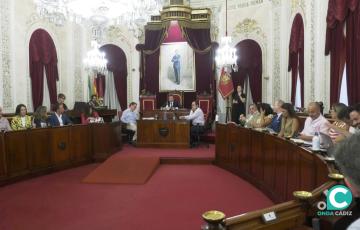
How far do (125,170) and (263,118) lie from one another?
2.86 m

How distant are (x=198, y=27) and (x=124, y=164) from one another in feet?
19.9

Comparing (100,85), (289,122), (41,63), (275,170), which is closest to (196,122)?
(289,122)

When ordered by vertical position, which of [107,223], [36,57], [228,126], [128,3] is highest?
[128,3]

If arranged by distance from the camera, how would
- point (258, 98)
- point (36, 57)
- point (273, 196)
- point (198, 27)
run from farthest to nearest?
1. point (198, 27)
2. point (258, 98)
3. point (36, 57)
4. point (273, 196)

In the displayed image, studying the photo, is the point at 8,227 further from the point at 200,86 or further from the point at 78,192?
the point at 200,86

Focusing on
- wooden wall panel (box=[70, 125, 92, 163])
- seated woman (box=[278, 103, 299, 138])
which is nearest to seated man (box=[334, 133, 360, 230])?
seated woman (box=[278, 103, 299, 138])

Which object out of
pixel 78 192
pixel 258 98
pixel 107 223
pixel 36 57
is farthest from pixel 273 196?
pixel 36 57

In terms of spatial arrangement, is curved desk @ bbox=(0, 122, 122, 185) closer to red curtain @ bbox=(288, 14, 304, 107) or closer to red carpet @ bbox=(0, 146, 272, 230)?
red carpet @ bbox=(0, 146, 272, 230)

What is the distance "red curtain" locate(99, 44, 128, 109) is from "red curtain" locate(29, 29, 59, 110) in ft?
7.07

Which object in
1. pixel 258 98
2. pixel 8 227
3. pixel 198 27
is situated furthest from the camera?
pixel 198 27

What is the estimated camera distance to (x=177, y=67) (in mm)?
11273

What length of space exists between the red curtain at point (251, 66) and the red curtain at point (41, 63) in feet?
17.8

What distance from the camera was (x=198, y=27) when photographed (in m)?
10.9

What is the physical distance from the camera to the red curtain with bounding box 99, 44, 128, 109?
11617 mm
